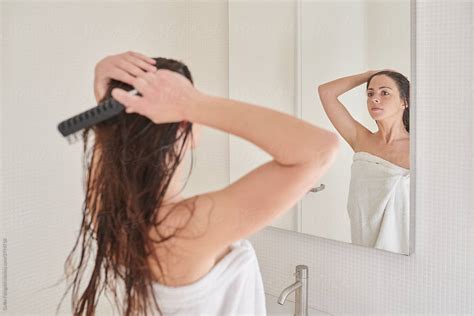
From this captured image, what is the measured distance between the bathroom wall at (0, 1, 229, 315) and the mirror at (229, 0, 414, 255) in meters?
0.38

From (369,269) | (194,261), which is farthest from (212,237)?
(369,269)

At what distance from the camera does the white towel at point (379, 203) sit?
1122mm

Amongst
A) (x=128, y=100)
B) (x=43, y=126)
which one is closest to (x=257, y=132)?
(x=128, y=100)

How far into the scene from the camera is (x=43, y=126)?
40.6 inches

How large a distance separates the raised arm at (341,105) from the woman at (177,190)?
586mm

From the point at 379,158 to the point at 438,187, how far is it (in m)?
0.15

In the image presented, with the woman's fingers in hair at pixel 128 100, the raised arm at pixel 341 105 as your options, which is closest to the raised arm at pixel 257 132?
the woman's fingers in hair at pixel 128 100

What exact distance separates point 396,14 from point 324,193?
1.54ft

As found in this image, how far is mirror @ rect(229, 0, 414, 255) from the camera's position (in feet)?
3.66

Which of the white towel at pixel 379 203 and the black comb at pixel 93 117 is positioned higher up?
the black comb at pixel 93 117

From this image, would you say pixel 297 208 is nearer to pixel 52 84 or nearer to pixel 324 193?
pixel 324 193

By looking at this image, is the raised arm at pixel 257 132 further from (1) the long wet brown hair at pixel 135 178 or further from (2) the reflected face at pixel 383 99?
(2) the reflected face at pixel 383 99

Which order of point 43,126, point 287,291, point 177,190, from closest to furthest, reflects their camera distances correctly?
point 177,190, point 43,126, point 287,291

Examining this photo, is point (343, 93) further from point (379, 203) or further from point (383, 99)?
point (379, 203)
